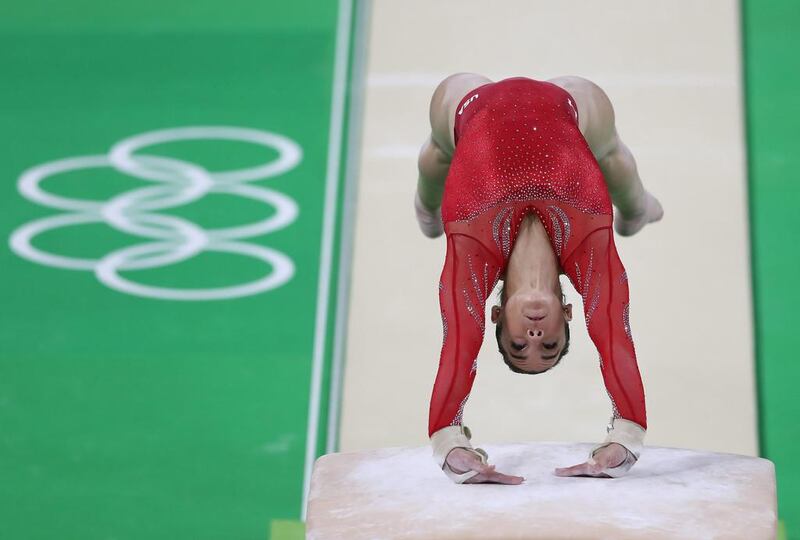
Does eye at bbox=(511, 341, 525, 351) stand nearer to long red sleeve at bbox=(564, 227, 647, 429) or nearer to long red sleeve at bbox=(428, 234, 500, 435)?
long red sleeve at bbox=(428, 234, 500, 435)

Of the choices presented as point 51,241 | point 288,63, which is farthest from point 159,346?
point 288,63

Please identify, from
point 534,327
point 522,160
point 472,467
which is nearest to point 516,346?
point 534,327

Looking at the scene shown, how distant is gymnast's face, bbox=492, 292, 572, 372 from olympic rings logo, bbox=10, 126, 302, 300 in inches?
99.6

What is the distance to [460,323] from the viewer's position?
3285 millimetres

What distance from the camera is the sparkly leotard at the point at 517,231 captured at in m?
3.29

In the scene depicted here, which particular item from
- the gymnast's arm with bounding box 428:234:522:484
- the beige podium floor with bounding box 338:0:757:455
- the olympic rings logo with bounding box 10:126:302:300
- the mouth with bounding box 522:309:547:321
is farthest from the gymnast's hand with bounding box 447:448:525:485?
the olympic rings logo with bounding box 10:126:302:300

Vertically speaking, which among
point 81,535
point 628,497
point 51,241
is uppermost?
point 51,241

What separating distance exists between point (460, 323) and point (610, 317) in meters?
0.36

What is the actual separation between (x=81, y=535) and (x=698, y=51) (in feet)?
11.8

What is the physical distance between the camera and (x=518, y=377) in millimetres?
5254

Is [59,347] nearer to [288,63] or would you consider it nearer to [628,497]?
[288,63]

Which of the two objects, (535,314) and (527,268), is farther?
(527,268)

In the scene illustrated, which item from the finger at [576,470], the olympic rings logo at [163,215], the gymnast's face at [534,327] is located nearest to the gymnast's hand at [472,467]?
the finger at [576,470]

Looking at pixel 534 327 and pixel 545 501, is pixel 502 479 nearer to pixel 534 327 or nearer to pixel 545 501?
pixel 545 501
